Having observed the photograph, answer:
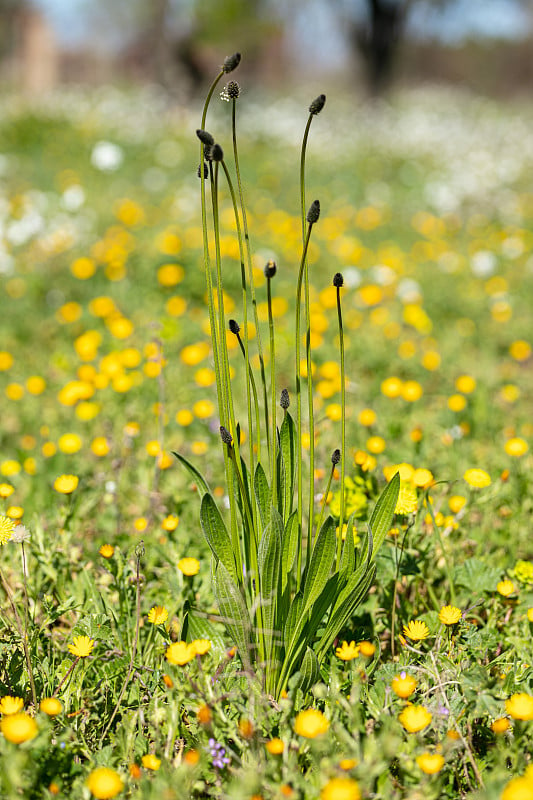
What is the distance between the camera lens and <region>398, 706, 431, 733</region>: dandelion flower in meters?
1.06

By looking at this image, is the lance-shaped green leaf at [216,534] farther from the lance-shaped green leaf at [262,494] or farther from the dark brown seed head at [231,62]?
the dark brown seed head at [231,62]

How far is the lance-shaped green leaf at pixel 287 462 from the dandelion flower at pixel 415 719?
0.40 m

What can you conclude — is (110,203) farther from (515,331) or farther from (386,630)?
(386,630)

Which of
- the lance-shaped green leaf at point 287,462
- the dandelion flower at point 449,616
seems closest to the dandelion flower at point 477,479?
the dandelion flower at point 449,616

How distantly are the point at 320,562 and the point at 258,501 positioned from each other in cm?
17

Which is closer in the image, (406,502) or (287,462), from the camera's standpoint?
(287,462)

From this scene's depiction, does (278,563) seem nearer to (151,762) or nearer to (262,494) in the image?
(262,494)

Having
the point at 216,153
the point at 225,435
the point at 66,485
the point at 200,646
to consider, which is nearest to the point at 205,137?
the point at 216,153

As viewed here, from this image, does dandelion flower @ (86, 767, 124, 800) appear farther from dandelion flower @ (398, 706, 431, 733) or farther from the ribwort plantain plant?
dandelion flower @ (398, 706, 431, 733)

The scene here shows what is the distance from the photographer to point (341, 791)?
Result: 0.89m

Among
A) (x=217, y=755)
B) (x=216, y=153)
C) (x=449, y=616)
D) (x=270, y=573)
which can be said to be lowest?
(x=217, y=755)

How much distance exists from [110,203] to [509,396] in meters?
4.36

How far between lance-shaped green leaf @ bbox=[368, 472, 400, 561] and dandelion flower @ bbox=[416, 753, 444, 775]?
13.7 inches

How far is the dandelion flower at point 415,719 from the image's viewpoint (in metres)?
1.06
